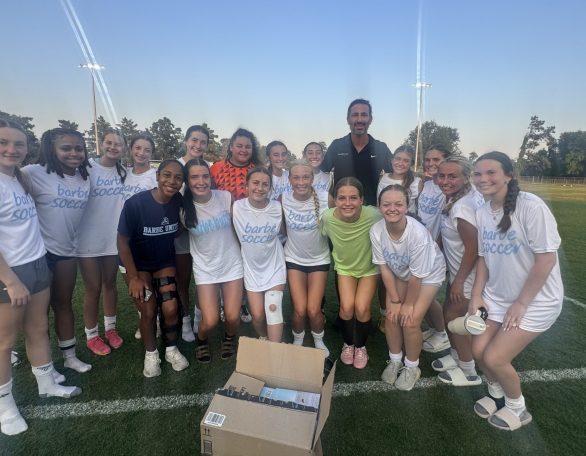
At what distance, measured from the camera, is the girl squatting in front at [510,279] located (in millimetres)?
2232

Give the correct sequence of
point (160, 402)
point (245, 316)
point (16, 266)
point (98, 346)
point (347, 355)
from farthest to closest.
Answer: point (245, 316), point (98, 346), point (347, 355), point (160, 402), point (16, 266)

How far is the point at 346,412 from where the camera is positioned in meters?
2.56

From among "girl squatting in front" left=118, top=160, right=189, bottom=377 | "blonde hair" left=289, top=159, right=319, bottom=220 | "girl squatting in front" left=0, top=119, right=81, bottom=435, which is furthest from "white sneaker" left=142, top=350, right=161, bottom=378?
"blonde hair" left=289, top=159, right=319, bottom=220

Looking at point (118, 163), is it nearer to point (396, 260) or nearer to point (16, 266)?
point (16, 266)

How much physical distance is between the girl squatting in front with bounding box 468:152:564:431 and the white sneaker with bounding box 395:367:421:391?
1.52 ft

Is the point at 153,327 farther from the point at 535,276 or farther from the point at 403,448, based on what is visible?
the point at 535,276

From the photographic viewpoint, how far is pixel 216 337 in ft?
12.4

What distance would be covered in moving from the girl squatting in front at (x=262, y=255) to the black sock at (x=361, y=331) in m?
0.70

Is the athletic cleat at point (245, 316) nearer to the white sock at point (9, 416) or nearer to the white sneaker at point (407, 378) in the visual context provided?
the white sneaker at point (407, 378)

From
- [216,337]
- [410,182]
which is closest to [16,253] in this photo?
[216,337]

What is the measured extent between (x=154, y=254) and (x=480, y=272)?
2615 mm

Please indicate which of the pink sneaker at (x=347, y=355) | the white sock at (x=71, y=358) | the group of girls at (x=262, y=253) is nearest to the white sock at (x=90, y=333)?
the group of girls at (x=262, y=253)

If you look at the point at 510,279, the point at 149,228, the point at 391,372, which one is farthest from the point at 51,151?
the point at 510,279

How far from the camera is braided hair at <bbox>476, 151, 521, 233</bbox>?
2326 mm
